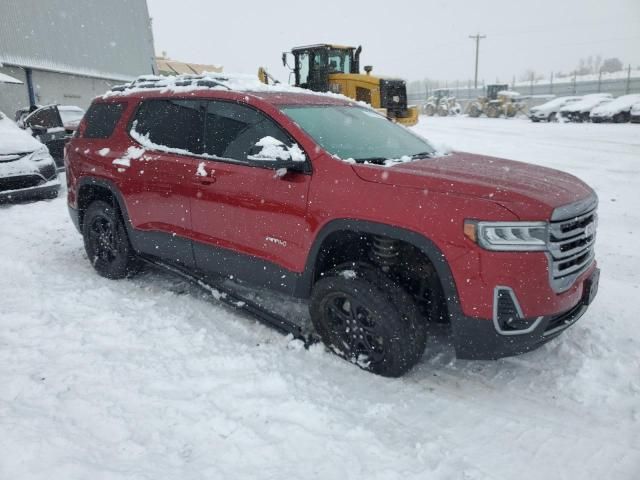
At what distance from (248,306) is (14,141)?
6.63 meters

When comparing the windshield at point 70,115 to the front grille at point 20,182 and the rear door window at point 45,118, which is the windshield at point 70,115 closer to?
the rear door window at point 45,118

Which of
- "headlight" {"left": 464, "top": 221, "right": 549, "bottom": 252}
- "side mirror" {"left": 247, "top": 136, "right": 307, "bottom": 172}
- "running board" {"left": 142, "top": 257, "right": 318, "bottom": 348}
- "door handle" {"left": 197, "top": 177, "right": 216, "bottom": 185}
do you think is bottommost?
"running board" {"left": 142, "top": 257, "right": 318, "bottom": 348}

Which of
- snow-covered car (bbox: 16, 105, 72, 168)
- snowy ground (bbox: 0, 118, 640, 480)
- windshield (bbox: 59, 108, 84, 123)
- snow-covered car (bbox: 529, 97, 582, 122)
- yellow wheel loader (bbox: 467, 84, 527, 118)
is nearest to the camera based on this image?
snowy ground (bbox: 0, 118, 640, 480)

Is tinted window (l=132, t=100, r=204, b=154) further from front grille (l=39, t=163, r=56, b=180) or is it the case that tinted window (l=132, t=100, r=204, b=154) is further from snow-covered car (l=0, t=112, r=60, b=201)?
front grille (l=39, t=163, r=56, b=180)

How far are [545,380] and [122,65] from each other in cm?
3063

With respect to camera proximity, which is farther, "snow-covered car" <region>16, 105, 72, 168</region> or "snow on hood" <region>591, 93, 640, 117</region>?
"snow on hood" <region>591, 93, 640, 117</region>

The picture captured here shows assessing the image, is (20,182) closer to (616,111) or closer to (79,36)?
(79,36)

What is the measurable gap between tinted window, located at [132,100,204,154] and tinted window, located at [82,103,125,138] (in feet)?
1.16

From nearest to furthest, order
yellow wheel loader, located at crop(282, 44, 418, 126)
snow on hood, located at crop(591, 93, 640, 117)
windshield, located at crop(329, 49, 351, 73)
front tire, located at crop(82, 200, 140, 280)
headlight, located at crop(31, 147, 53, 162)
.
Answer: front tire, located at crop(82, 200, 140, 280) < headlight, located at crop(31, 147, 53, 162) < yellow wheel loader, located at crop(282, 44, 418, 126) < windshield, located at crop(329, 49, 351, 73) < snow on hood, located at crop(591, 93, 640, 117)

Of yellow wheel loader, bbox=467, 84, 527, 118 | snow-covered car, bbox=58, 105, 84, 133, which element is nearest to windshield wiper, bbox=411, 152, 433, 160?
snow-covered car, bbox=58, 105, 84, 133

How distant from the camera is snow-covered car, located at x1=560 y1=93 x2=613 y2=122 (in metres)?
26.2

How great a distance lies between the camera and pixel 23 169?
26.0ft

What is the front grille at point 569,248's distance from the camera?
2.68 meters

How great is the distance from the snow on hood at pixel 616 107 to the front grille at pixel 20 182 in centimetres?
2561
